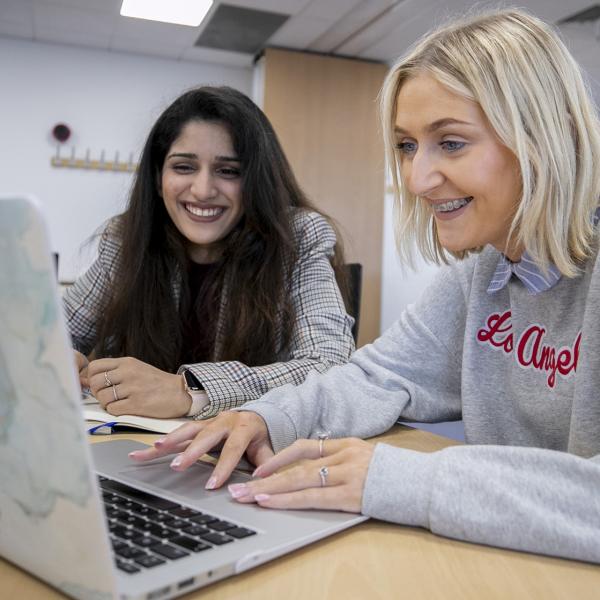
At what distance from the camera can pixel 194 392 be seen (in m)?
1.13

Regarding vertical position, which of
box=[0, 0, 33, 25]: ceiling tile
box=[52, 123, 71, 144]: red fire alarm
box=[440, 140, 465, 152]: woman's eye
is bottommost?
box=[440, 140, 465, 152]: woman's eye

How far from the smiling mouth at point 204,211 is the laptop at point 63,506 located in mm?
1066

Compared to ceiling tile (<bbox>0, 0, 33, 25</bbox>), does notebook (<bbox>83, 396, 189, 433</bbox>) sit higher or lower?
lower

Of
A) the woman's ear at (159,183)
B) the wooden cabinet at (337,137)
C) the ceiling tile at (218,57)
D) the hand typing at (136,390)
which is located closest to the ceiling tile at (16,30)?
the ceiling tile at (218,57)

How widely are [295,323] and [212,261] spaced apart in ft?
0.98

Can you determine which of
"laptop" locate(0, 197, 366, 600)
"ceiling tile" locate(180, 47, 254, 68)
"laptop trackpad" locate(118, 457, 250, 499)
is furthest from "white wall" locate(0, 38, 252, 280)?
"laptop" locate(0, 197, 366, 600)

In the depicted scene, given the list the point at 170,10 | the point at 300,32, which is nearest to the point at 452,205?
the point at 170,10

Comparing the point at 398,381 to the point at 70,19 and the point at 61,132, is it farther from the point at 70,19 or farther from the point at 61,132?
the point at 61,132

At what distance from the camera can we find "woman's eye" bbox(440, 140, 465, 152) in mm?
951

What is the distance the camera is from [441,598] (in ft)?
1.69

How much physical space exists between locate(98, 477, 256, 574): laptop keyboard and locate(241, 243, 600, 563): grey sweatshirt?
0.16 m

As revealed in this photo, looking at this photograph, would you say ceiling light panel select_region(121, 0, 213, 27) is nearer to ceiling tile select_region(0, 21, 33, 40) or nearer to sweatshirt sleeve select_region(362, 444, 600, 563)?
ceiling tile select_region(0, 21, 33, 40)

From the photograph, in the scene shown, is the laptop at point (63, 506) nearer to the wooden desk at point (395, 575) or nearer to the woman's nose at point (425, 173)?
the wooden desk at point (395, 575)

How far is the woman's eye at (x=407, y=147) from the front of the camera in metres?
1.04
